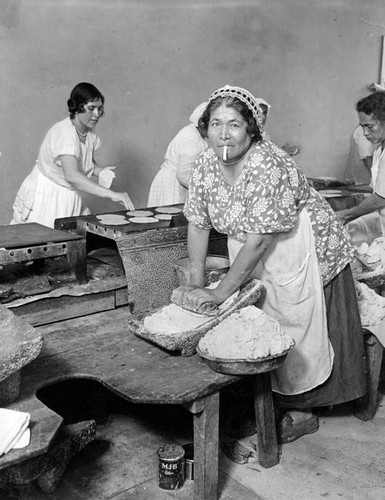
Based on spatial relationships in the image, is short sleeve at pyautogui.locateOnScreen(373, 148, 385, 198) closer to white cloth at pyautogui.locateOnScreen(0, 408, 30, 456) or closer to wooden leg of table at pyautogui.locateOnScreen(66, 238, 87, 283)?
wooden leg of table at pyautogui.locateOnScreen(66, 238, 87, 283)

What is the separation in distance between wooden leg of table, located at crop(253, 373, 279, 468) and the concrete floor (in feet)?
0.22

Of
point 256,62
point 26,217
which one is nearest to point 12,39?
point 26,217

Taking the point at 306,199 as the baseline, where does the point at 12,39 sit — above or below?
above

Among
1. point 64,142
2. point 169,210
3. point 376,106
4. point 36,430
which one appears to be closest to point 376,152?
point 376,106

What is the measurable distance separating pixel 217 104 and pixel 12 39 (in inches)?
141

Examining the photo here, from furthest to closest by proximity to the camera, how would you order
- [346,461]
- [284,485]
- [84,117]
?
[84,117]
[346,461]
[284,485]

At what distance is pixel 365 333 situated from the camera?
12.0 ft

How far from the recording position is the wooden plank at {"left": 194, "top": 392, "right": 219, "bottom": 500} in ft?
8.86

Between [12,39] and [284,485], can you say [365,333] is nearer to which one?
[284,485]

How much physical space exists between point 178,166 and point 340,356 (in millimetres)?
2315

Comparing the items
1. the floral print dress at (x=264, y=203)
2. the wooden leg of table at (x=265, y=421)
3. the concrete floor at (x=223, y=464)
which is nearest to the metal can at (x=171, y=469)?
the concrete floor at (x=223, y=464)

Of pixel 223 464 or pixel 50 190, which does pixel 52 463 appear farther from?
pixel 50 190

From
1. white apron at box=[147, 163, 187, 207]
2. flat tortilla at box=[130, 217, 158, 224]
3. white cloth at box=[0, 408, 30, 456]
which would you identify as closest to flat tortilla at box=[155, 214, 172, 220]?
flat tortilla at box=[130, 217, 158, 224]

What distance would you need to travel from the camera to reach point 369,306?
372cm
